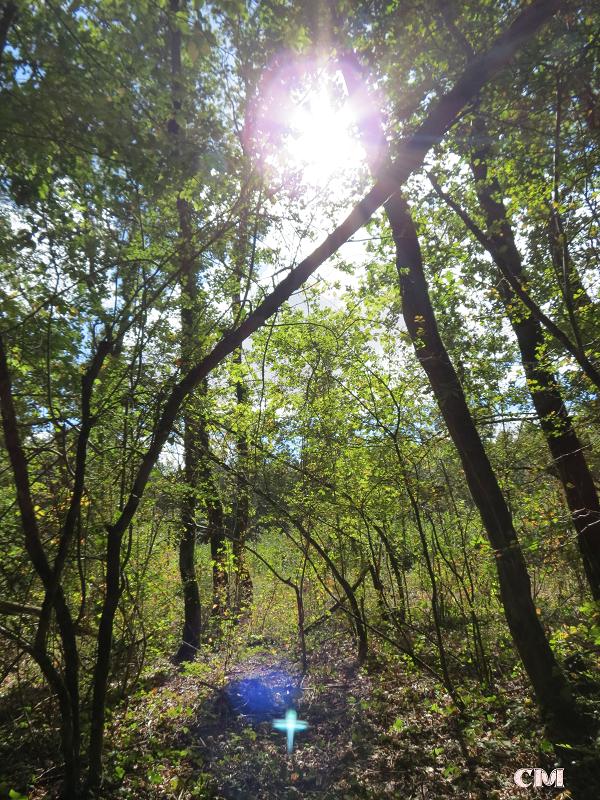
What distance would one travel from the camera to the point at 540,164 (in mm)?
3420

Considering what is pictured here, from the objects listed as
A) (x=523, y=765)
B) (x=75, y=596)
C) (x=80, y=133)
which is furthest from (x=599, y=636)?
(x=75, y=596)

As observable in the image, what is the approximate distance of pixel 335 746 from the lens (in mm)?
3967

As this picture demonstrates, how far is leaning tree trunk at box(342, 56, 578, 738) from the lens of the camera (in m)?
3.35

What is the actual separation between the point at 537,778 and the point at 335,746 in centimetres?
179

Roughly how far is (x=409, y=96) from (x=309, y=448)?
369cm

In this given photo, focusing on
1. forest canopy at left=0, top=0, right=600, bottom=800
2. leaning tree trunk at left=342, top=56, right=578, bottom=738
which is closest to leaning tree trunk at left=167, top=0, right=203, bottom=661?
forest canopy at left=0, top=0, right=600, bottom=800

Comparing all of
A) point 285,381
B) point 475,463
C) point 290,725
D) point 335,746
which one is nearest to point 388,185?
point 475,463

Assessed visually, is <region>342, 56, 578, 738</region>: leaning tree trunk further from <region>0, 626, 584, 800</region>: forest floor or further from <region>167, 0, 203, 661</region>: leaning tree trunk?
<region>167, 0, 203, 661</region>: leaning tree trunk

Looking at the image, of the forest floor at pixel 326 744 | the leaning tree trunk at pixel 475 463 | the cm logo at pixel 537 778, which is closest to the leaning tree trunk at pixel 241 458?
the leaning tree trunk at pixel 475 463

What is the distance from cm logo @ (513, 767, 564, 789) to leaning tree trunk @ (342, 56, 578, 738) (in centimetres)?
33

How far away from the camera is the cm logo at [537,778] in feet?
9.67

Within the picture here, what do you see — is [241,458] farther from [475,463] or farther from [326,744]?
[326,744]

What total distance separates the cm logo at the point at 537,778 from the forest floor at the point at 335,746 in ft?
0.21

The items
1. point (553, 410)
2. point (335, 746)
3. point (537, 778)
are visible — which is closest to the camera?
point (537, 778)
